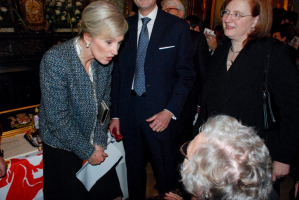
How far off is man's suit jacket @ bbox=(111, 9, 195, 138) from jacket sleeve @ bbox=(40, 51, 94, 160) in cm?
56

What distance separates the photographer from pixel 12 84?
451 cm

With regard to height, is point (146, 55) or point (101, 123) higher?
point (146, 55)

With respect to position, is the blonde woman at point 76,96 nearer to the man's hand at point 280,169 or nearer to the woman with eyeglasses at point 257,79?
the woman with eyeglasses at point 257,79

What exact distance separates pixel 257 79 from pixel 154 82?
0.75m

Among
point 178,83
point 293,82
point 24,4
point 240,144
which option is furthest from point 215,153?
point 24,4

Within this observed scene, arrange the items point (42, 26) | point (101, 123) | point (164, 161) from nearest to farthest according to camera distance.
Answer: point (101, 123) < point (164, 161) < point (42, 26)

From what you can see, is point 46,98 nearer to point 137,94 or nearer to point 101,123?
point 101,123

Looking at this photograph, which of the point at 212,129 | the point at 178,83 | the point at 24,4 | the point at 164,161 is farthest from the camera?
the point at 24,4

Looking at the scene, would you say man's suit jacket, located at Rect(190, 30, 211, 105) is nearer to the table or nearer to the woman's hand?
the woman's hand

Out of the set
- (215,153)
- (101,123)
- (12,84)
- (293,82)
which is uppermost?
(293,82)

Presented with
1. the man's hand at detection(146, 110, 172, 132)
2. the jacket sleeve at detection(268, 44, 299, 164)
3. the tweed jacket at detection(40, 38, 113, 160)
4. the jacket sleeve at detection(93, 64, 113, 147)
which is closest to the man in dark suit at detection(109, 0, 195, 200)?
the man's hand at detection(146, 110, 172, 132)

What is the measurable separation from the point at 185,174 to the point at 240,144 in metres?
0.27

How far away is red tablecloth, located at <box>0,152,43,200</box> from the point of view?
1669 mm

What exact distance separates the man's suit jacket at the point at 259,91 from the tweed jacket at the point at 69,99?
0.87 metres
